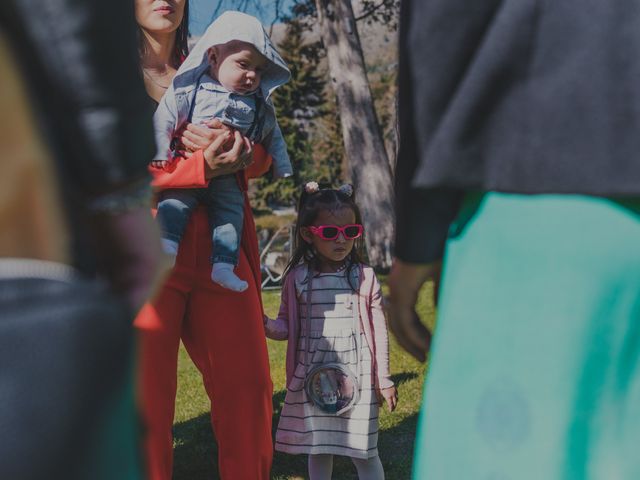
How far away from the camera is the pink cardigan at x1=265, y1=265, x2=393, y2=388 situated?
3.42m

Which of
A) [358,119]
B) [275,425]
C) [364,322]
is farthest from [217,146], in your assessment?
[358,119]

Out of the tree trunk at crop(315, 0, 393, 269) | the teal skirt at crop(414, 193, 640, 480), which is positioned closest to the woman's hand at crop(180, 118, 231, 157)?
the teal skirt at crop(414, 193, 640, 480)

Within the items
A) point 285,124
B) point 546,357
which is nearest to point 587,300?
point 546,357

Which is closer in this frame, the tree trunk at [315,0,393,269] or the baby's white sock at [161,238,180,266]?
the baby's white sock at [161,238,180,266]

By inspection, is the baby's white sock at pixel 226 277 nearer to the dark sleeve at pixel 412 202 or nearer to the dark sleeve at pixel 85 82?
the dark sleeve at pixel 412 202

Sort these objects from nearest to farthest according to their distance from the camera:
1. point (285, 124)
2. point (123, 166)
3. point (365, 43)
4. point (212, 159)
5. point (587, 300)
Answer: point (123, 166), point (587, 300), point (212, 159), point (365, 43), point (285, 124)

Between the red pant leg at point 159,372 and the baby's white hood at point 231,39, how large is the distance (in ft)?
2.48

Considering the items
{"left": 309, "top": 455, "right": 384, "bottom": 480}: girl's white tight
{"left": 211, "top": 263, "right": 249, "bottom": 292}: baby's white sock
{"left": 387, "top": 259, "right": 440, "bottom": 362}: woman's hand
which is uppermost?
{"left": 387, "top": 259, "right": 440, "bottom": 362}: woman's hand

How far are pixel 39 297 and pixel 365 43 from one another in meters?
19.7

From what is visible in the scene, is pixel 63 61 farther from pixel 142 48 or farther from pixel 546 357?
pixel 142 48

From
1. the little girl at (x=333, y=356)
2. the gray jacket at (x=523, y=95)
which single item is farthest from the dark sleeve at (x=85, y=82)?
the little girl at (x=333, y=356)

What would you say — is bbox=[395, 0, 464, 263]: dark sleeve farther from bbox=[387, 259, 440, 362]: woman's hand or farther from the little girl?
the little girl

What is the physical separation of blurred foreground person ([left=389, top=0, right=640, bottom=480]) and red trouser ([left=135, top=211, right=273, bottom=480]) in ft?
5.23

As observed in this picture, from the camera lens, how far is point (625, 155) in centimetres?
125
